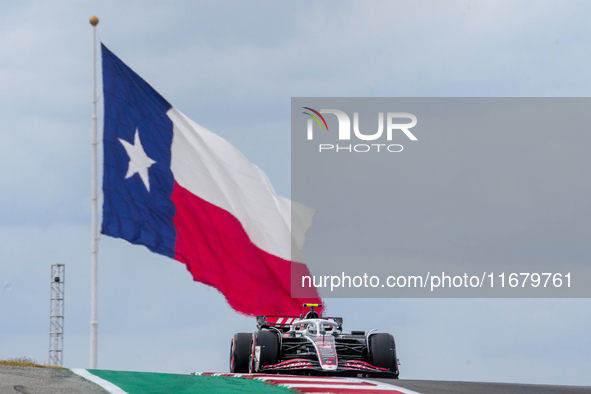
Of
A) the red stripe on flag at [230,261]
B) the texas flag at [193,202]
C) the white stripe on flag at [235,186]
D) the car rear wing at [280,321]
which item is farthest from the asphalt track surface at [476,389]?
the car rear wing at [280,321]

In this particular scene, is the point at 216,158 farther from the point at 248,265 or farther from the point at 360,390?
the point at 360,390

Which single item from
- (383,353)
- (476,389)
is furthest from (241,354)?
(476,389)

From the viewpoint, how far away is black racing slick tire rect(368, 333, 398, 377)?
827 inches

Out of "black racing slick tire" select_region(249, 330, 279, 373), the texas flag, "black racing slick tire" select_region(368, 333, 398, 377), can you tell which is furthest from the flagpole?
"black racing slick tire" select_region(368, 333, 398, 377)

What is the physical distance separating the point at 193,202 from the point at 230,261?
1.38 meters

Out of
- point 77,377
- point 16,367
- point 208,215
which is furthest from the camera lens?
point 208,215

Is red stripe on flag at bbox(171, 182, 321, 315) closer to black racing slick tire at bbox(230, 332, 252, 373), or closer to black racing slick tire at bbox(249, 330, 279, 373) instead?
black racing slick tire at bbox(249, 330, 279, 373)

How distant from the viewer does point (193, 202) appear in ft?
67.8

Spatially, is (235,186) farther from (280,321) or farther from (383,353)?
(383,353)

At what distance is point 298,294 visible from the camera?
850 inches

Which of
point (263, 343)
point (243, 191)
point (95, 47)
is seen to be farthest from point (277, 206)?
point (95, 47)

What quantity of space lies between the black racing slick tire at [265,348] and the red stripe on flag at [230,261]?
48 centimetres

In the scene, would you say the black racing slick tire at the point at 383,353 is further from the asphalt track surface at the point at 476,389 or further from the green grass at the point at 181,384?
the green grass at the point at 181,384

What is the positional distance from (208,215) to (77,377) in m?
8.35
